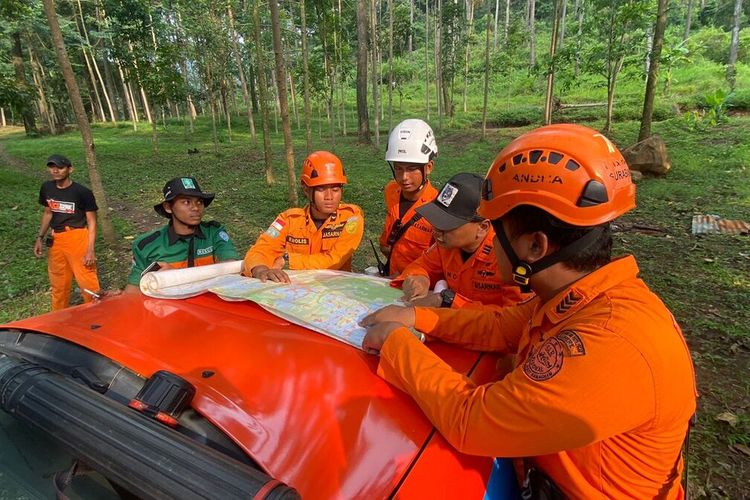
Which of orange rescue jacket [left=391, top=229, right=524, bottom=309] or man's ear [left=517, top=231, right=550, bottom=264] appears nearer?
man's ear [left=517, top=231, right=550, bottom=264]

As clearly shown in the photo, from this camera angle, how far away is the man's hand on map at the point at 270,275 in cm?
214

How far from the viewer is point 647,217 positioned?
7.20m

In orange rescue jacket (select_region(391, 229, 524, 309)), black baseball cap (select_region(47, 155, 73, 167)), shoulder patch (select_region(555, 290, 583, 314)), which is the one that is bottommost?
orange rescue jacket (select_region(391, 229, 524, 309))

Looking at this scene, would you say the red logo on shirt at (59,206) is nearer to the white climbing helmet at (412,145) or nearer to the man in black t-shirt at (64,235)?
the man in black t-shirt at (64,235)

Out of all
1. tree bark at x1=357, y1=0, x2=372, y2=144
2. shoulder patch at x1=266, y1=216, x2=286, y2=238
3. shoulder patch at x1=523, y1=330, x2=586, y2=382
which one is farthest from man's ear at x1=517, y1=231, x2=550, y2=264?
tree bark at x1=357, y1=0, x2=372, y2=144

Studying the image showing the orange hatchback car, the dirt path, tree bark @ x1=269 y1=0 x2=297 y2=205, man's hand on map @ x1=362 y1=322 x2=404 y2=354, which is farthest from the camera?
the dirt path

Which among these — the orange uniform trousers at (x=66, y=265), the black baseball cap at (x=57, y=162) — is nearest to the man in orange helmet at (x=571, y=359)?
the orange uniform trousers at (x=66, y=265)

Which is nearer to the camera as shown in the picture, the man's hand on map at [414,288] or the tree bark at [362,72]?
the man's hand on map at [414,288]

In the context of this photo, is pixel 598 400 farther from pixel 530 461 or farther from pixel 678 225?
pixel 678 225

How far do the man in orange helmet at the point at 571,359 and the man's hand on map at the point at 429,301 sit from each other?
51 cm

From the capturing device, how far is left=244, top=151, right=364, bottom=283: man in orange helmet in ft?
9.96

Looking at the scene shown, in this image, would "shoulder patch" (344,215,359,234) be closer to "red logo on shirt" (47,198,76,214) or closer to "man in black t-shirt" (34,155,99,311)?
"man in black t-shirt" (34,155,99,311)

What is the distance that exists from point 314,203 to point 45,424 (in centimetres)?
232

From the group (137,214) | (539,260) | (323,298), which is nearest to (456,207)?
(323,298)
